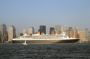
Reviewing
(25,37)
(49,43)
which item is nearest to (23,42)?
(25,37)

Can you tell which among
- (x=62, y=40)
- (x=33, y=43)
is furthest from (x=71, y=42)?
(x=33, y=43)

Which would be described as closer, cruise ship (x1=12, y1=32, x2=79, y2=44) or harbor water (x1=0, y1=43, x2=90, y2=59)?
harbor water (x1=0, y1=43, x2=90, y2=59)

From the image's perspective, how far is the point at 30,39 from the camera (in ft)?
604

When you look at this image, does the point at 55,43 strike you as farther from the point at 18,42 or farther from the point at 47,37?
the point at 18,42

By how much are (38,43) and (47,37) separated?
6835 millimetres

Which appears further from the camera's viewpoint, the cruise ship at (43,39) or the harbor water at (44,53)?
the cruise ship at (43,39)

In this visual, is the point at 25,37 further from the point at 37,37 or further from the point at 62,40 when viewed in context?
the point at 62,40

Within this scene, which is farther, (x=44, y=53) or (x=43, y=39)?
(x=43, y=39)

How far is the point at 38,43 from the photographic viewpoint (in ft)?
588

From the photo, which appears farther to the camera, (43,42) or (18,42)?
(18,42)

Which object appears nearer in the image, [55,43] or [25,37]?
[55,43]

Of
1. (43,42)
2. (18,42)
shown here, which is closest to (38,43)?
(43,42)

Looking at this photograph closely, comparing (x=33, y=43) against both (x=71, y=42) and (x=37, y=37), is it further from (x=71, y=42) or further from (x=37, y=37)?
(x=71, y=42)

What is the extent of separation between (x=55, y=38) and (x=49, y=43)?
295 inches
